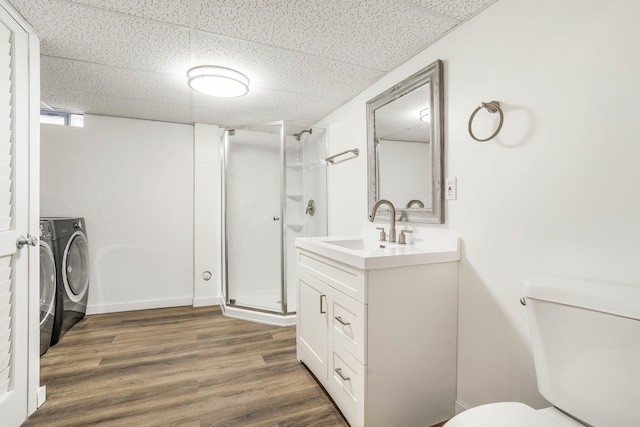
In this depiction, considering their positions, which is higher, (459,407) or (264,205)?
(264,205)

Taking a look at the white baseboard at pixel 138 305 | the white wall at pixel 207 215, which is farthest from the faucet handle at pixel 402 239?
the white baseboard at pixel 138 305

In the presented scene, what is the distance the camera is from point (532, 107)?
120 centimetres

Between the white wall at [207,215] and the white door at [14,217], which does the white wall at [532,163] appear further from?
the white wall at [207,215]

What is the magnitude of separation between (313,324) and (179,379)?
0.90m

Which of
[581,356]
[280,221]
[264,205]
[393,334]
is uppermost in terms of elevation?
[264,205]

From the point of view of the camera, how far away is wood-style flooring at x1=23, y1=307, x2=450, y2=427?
4.94ft

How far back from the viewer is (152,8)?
140 cm

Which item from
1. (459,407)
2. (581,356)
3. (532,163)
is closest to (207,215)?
(459,407)

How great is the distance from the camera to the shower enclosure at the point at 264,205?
123 inches

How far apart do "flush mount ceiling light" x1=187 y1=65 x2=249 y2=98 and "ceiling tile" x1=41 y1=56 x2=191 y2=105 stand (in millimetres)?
191

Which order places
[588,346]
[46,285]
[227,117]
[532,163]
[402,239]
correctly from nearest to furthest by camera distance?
[588,346], [532,163], [402,239], [46,285], [227,117]

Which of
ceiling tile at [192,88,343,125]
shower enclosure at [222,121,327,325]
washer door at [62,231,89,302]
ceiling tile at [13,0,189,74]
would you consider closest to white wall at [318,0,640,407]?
ceiling tile at [192,88,343,125]

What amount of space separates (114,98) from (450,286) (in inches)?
117

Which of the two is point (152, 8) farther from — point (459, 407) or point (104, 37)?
point (459, 407)
